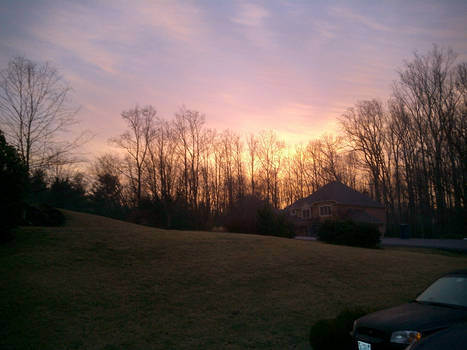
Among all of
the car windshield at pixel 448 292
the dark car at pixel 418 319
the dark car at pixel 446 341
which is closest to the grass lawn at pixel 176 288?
the dark car at pixel 418 319

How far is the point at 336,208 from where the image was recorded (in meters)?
46.8

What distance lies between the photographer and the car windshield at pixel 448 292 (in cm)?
582

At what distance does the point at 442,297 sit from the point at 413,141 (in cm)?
4524

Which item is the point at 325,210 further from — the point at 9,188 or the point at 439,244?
the point at 9,188

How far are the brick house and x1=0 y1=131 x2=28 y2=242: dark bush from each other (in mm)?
36728

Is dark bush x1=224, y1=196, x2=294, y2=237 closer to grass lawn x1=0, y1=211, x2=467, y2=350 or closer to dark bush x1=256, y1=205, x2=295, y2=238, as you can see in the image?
dark bush x1=256, y1=205, x2=295, y2=238

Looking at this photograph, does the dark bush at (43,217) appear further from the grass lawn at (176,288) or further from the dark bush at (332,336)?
the dark bush at (332,336)

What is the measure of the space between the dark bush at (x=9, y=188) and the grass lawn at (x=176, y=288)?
70 cm

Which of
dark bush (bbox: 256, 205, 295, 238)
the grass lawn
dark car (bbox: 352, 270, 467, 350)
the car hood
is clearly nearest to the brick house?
dark bush (bbox: 256, 205, 295, 238)

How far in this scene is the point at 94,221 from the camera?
2003 centimetres

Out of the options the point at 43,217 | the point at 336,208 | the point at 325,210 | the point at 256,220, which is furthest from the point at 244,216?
the point at 325,210

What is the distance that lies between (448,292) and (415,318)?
3.86 ft

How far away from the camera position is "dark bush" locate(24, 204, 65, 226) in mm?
17436

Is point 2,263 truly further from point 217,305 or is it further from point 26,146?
point 26,146
